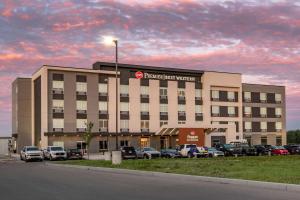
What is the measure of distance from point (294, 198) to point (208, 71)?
258 ft

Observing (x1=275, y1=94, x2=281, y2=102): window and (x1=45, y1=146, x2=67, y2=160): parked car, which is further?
(x1=275, y1=94, x2=281, y2=102): window

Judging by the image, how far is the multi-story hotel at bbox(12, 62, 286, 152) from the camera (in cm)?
7619

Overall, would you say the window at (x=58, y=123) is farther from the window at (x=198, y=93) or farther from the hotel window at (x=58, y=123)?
the window at (x=198, y=93)

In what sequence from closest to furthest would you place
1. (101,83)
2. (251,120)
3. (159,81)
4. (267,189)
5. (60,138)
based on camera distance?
(267,189) < (60,138) < (101,83) < (159,81) < (251,120)

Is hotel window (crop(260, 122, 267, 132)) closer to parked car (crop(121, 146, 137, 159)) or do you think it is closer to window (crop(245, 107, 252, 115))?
window (crop(245, 107, 252, 115))

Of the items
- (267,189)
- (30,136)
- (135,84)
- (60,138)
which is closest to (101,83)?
(135,84)

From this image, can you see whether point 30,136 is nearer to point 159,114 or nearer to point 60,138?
Answer: point 60,138

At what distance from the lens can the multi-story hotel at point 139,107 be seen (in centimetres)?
7619

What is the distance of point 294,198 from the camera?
14078 mm

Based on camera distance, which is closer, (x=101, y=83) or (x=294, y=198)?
(x=294, y=198)

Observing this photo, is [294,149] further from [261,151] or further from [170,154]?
[170,154]

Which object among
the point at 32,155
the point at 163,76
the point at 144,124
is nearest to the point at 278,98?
the point at 163,76

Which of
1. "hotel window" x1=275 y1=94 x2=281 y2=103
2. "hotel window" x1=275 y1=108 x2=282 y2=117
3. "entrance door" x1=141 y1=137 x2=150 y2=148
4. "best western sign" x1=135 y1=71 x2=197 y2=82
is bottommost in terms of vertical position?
"entrance door" x1=141 y1=137 x2=150 y2=148

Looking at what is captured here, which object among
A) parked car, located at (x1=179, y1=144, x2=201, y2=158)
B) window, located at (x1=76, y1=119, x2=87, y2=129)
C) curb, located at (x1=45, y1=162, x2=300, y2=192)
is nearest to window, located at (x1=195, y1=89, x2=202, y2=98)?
window, located at (x1=76, y1=119, x2=87, y2=129)
